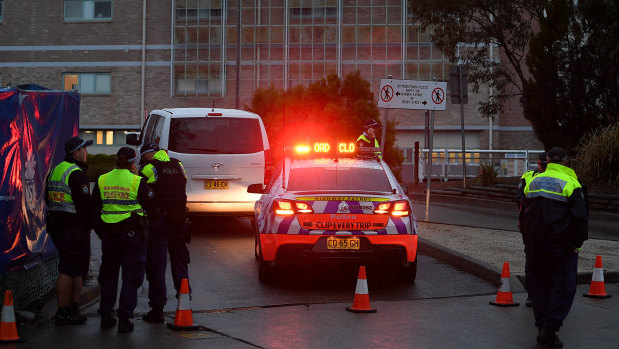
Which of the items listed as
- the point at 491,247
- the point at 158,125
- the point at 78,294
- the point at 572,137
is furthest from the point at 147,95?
the point at 78,294

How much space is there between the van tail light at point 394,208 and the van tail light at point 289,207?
0.76 metres

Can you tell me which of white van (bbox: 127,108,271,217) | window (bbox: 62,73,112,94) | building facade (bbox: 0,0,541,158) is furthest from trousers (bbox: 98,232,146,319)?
window (bbox: 62,73,112,94)

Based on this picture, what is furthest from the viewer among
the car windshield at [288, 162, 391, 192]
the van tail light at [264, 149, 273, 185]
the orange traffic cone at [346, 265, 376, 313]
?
the van tail light at [264, 149, 273, 185]

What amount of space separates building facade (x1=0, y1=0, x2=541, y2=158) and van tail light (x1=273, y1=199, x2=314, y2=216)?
37.6 m

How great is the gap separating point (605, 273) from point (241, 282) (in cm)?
445

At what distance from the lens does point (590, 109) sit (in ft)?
75.5

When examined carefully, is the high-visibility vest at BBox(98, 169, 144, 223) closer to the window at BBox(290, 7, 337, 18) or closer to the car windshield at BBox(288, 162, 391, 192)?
the car windshield at BBox(288, 162, 391, 192)

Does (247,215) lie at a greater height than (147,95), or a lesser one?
lesser

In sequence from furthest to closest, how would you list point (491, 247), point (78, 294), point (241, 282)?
point (491, 247) → point (241, 282) → point (78, 294)

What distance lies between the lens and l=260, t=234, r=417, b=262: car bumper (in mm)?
10625

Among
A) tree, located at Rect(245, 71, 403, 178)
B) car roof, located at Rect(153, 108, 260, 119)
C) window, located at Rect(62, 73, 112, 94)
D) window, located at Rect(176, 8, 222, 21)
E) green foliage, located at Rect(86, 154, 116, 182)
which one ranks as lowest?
green foliage, located at Rect(86, 154, 116, 182)

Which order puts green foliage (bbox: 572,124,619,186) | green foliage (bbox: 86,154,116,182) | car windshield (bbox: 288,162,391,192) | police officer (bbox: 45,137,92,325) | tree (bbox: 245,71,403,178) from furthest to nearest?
green foliage (bbox: 86,154,116,182) < tree (bbox: 245,71,403,178) < green foliage (bbox: 572,124,619,186) < car windshield (bbox: 288,162,391,192) < police officer (bbox: 45,137,92,325)

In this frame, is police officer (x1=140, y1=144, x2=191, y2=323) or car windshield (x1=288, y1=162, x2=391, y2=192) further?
car windshield (x1=288, y1=162, x2=391, y2=192)

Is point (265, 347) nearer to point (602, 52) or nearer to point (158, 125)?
point (158, 125)
